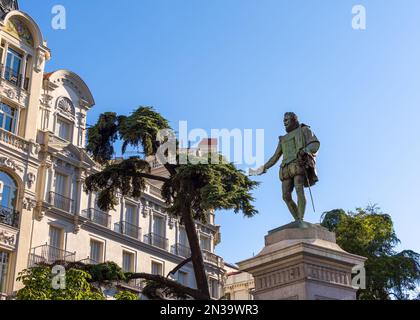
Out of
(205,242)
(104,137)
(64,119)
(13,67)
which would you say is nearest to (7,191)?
(13,67)

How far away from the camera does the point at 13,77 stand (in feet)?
105

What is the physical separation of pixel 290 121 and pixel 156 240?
94.2 feet

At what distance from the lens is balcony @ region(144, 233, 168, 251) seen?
38812 millimetres

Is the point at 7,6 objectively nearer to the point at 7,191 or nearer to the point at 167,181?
the point at 7,191

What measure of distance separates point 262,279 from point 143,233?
28.2 meters

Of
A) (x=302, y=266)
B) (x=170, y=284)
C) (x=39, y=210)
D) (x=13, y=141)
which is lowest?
(x=302, y=266)

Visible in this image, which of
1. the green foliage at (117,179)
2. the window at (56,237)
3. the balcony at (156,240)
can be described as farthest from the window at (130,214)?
the green foliage at (117,179)

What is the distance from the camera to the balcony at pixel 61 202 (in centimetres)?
3282

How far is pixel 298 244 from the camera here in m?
10.3

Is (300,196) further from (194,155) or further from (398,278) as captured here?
(398,278)

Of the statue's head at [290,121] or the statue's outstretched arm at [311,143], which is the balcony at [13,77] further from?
the statue's outstretched arm at [311,143]

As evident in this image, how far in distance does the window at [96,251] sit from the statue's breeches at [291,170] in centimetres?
2486

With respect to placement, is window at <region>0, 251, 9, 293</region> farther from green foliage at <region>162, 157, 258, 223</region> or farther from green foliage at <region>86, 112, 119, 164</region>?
green foliage at <region>162, 157, 258, 223</region>

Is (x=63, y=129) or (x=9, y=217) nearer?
(x=9, y=217)
